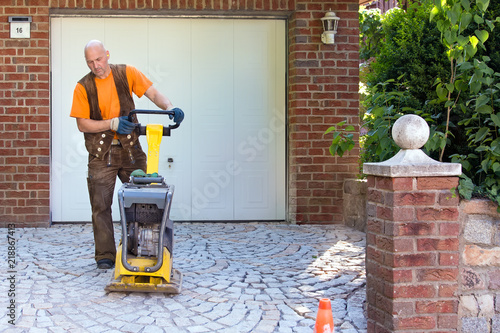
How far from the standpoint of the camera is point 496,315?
383cm

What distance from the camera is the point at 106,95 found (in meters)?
5.25

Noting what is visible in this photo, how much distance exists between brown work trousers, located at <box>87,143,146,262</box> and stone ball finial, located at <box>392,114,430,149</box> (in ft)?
8.46

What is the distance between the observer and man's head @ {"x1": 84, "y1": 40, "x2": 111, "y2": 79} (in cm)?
500

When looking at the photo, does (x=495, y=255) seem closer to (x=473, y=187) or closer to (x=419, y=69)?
(x=473, y=187)

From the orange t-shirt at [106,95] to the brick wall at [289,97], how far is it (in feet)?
8.53

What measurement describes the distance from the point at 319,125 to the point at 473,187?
4228 millimetres

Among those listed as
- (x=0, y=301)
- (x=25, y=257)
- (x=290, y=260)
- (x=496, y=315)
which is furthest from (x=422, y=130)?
(x=25, y=257)

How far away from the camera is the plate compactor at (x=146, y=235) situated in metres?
4.30

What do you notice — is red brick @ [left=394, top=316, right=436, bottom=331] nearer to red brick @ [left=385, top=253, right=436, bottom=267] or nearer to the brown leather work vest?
red brick @ [left=385, top=253, right=436, bottom=267]

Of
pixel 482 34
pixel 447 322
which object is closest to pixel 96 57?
pixel 482 34

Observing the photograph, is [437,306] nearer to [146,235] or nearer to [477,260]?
[477,260]

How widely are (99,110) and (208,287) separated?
181 cm

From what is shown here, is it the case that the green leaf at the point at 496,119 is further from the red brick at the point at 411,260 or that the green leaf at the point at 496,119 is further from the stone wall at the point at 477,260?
the red brick at the point at 411,260

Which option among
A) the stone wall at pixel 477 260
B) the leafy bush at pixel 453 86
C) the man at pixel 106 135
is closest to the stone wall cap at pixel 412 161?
the leafy bush at pixel 453 86
